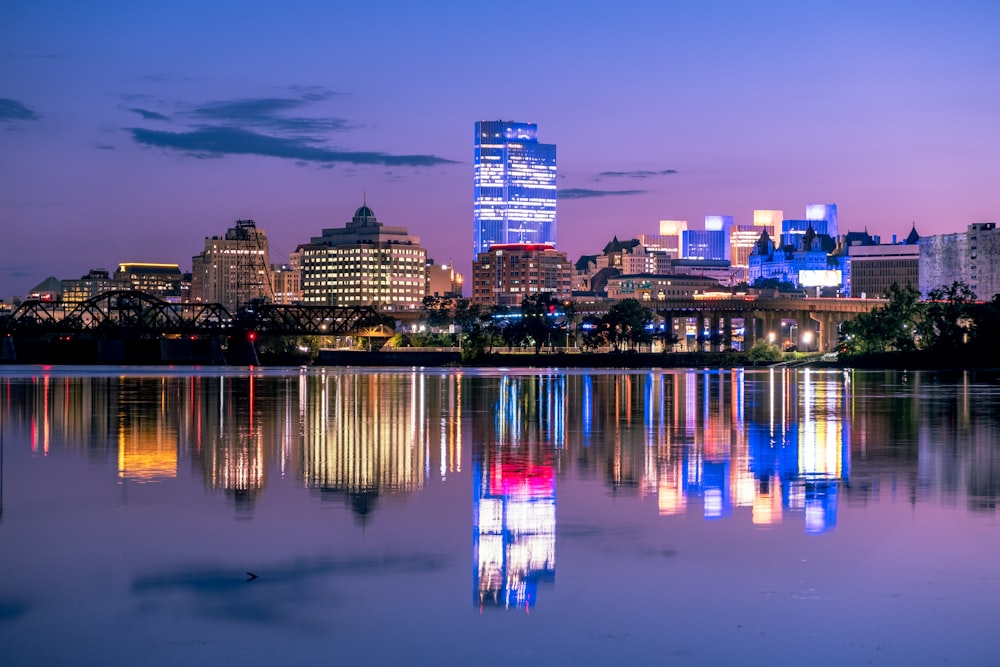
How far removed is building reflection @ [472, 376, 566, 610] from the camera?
63.2 feet

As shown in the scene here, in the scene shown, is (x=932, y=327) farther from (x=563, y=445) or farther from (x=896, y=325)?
(x=563, y=445)

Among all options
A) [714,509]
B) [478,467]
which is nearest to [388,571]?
[714,509]

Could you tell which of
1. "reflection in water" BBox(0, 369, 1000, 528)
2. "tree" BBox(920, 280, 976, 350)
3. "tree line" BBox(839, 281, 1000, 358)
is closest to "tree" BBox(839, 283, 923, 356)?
"tree line" BBox(839, 281, 1000, 358)

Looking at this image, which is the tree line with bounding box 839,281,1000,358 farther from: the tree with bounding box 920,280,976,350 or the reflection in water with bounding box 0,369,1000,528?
the reflection in water with bounding box 0,369,1000,528

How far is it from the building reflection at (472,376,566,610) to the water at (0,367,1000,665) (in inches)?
3.9

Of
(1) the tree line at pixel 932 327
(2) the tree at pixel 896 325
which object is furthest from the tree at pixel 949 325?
(2) the tree at pixel 896 325

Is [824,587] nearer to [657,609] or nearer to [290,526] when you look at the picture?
[657,609]

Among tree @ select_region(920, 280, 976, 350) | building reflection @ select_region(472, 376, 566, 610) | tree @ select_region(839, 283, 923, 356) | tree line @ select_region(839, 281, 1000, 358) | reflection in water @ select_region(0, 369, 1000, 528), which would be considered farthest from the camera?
tree @ select_region(839, 283, 923, 356)

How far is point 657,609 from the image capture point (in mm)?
17734

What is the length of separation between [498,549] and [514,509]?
16.1 feet

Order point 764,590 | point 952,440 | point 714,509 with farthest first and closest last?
point 952,440
point 714,509
point 764,590

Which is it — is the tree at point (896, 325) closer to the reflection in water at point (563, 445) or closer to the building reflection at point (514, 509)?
the reflection in water at point (563, 445)

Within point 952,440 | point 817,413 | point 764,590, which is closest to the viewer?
point 764,590

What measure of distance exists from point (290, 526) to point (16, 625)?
7950mm
